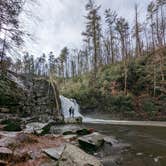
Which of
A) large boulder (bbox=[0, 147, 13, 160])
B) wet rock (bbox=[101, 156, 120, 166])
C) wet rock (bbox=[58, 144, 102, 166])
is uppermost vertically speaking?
large boulder (bbox=[0, 147, 13, 160])

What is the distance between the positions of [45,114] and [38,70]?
53.6m

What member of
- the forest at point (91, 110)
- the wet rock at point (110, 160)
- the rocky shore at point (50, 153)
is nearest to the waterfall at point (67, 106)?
the forest at point (91, 110)

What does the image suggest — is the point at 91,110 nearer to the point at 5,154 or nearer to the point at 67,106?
the point at 67,106

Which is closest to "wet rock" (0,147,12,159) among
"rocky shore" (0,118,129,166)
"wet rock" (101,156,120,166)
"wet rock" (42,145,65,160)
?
"rocky shore" (0,118,129,166)

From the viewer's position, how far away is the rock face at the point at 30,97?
16870mm

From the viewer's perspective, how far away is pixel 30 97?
70.1ft

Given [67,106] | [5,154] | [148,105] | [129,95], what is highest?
[129,95]

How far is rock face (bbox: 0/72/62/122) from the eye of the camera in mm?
16870

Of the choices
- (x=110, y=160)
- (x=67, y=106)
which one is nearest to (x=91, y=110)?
(x=67, y=106)

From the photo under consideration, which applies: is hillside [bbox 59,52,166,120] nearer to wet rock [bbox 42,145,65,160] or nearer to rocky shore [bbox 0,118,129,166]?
rocky shore [bbox 0,118,129,166]

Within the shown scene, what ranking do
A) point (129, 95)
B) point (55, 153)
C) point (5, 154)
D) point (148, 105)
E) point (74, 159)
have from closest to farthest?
point (5, 154)
point (74, 159)
point (55, 153)
point (148, 105)
point (129, 95)

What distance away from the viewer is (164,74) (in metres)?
29.3

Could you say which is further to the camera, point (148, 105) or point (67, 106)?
point (67, 106)

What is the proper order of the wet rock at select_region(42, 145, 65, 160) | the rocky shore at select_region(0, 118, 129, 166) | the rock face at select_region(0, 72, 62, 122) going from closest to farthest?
the rocky shore at select_region(0, 118, 129, 166) → the wet rock at select_region(42, 145, 65, 160) → the rock face at select_region(0, 72, 62, 122)
